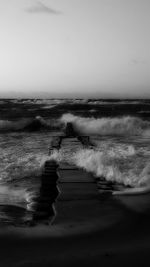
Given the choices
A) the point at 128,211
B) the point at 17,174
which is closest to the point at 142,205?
the point at 128,211

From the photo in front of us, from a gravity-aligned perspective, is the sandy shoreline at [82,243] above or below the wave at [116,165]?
above

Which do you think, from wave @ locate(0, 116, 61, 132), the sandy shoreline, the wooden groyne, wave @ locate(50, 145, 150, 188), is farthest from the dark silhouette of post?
wave @ locate(0, 116, 61, 132)

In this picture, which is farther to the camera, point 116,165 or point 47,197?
point 116,165

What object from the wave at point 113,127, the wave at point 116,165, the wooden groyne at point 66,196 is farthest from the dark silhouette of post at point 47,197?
the wave at point 113,127

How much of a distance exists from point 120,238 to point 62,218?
868 mm

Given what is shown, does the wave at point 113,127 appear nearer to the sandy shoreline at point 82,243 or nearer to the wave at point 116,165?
the wave at point 116,165

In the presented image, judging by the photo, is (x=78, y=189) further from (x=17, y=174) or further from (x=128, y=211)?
(x=17, y=174)

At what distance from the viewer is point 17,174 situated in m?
6.98

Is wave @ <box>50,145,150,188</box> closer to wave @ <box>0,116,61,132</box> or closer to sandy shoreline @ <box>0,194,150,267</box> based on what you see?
sandy shoreline @ <box>0,194,150,267</box>

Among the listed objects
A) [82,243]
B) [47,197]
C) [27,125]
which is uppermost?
[82,243]

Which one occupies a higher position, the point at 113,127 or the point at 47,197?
the point at 47,197

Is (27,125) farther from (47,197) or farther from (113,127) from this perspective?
(47,197)

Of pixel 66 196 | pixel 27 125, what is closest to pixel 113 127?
pixel 27 125

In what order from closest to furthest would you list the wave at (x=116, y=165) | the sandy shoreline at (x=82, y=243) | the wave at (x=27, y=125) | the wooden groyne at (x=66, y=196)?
the sandy shoreline at (x=82, y=243)
the wooden groyne at (x=66, y=196)
the wave at (x=116, y=165)
the wave at (x=27, y=125)
